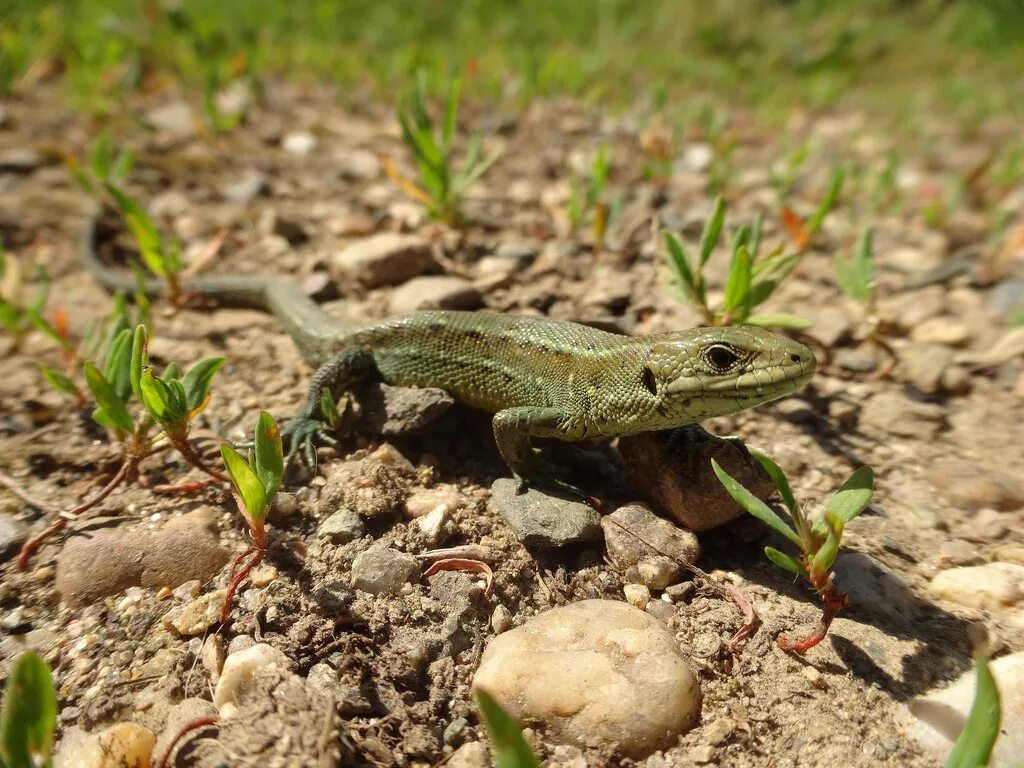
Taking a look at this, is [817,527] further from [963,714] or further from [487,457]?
[487,457]

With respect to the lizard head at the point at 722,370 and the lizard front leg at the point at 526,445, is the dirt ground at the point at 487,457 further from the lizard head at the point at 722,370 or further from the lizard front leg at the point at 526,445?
the lizard head at the point at 722,370

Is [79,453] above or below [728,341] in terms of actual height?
below

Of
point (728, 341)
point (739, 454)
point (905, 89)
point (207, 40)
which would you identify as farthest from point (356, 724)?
point (905, 89)

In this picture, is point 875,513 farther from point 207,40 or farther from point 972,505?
point 207,40

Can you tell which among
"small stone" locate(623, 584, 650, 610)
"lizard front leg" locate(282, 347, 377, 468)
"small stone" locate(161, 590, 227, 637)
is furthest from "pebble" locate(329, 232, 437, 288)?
"small stone" locate(623, 584, 650, 610)

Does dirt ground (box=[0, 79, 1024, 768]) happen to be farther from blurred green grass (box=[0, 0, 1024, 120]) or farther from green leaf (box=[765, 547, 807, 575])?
blurred green grass (box=[0, 0, 1024, 120])

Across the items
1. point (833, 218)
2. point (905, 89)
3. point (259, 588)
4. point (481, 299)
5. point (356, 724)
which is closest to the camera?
point (356, 724)

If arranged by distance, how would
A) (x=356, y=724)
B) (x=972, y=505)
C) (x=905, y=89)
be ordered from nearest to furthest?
(x=356, y=724)
(x=972, y=505)
(x=905, y=89)
